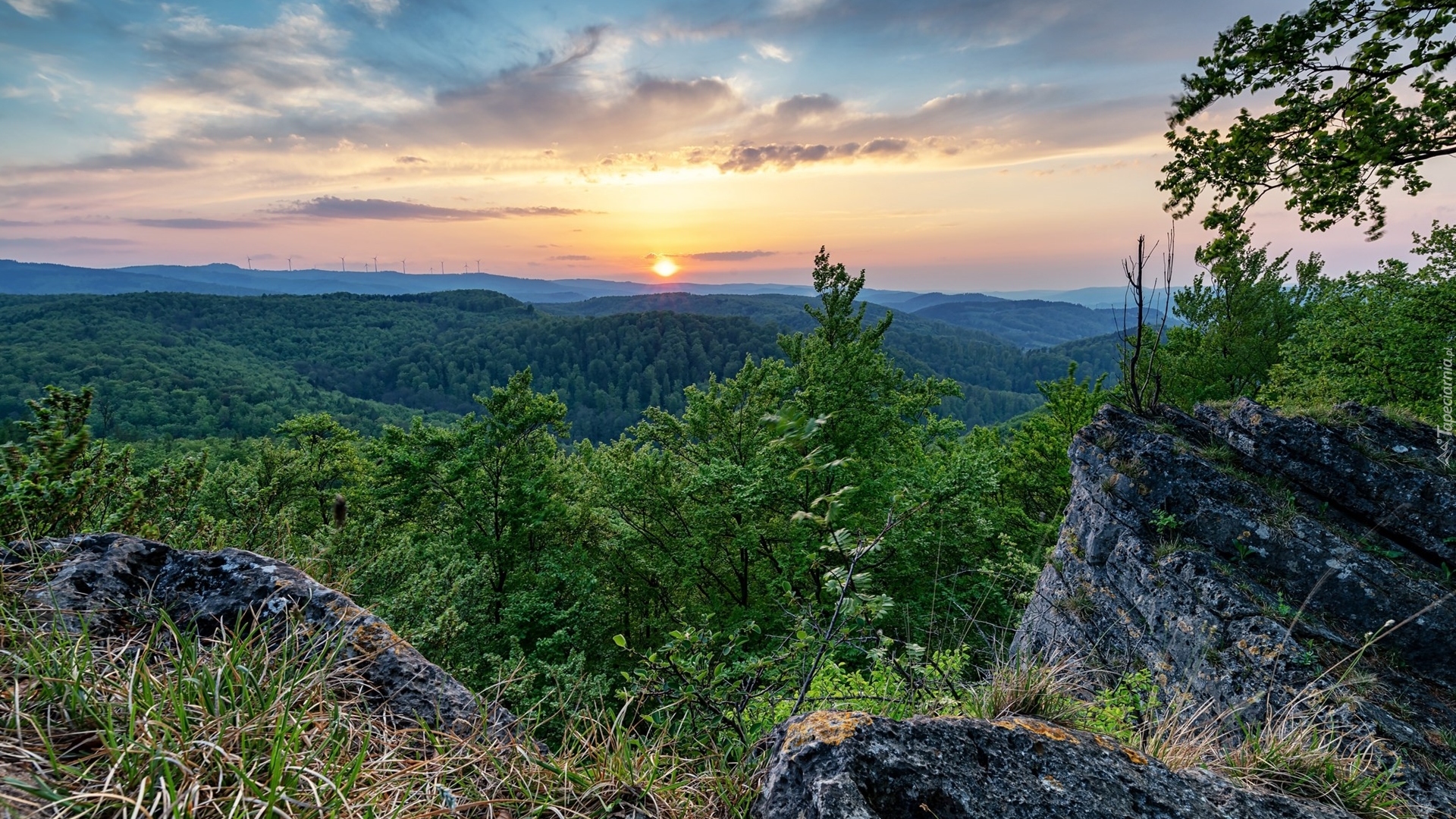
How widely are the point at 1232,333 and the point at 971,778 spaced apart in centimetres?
2969

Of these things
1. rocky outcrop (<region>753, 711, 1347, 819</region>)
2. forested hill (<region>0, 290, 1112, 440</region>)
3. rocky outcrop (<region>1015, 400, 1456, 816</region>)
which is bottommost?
forested hill (<region>0, 290, 1112, 440</region>)

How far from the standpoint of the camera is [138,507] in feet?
13.9

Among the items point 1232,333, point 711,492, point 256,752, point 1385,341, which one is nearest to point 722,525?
point 711,492

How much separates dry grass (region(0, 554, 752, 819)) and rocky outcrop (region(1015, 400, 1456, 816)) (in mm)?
4574

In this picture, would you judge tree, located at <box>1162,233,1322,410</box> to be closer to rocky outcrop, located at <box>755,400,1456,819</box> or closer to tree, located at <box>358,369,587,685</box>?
rocky outcrop, located at <box>755,400,1456,819</box>

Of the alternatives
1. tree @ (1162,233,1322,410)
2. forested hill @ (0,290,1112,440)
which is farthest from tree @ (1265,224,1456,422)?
forested hill @ (0,290,1112,440)

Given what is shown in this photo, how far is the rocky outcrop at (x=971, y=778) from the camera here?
6.14 feet

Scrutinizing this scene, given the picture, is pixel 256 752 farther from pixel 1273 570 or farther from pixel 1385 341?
pixel 1385 341

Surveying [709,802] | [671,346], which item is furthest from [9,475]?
[671,346]

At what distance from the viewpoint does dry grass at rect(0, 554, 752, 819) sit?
143 cm

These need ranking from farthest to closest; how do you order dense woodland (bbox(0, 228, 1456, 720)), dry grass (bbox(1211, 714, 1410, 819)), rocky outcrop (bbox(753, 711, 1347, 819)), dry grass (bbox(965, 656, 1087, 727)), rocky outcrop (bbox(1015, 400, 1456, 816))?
dense woodland (bbox(0, 228, 1456, 720)) < rocky outcrop (bbox(1015, 400, 1456, 816)) < dry grass (bbox(965, 656, 1087, 727)) < dry grass (bbox(1211, 714, 1410, 819)) < rocky outcrop (bbox(753, 711, 1347, 819))

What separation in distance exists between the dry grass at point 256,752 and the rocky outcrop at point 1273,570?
4.57 metres

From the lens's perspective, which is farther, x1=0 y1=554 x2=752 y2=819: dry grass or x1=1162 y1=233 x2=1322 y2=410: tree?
x1=1162 y1=233 x2=1322 y2=410: tree

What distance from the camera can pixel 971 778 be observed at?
1969 millimetres
